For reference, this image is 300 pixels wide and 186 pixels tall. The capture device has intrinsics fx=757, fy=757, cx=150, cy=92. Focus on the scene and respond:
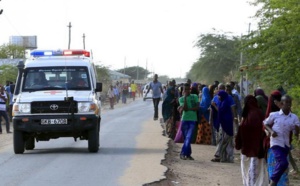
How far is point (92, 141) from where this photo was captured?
1689cm

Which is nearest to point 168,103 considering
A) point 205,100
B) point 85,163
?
point 205,100

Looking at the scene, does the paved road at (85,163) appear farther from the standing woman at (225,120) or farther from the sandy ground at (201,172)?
the standing woman at (225,120)

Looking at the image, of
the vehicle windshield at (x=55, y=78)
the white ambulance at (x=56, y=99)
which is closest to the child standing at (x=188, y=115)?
the white ambulance at (x=56, y=99)

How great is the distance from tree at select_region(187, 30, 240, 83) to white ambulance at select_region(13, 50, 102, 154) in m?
48.6

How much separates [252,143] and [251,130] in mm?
217

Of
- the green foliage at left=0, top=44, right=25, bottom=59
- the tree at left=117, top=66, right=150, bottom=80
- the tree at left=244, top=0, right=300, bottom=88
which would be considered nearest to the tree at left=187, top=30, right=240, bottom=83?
the green foliage at left=0, top=44, right=25, bottom=59

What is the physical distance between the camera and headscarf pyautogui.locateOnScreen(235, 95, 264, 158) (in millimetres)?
12047

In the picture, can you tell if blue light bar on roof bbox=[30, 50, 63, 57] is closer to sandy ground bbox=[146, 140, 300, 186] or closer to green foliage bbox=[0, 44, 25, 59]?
sandy ground bbox=[146, 140, 300, 186]

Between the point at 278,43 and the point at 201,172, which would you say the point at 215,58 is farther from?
the point at 201,172

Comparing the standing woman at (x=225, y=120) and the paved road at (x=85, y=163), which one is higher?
the standing woman at (x=225, y=120)

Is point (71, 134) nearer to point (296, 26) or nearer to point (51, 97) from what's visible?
point (51, 97)

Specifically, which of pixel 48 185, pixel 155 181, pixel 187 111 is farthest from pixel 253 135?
pixel 187 111

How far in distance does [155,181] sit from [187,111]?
186 inches

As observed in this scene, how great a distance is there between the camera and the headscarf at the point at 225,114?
16.5 meters
